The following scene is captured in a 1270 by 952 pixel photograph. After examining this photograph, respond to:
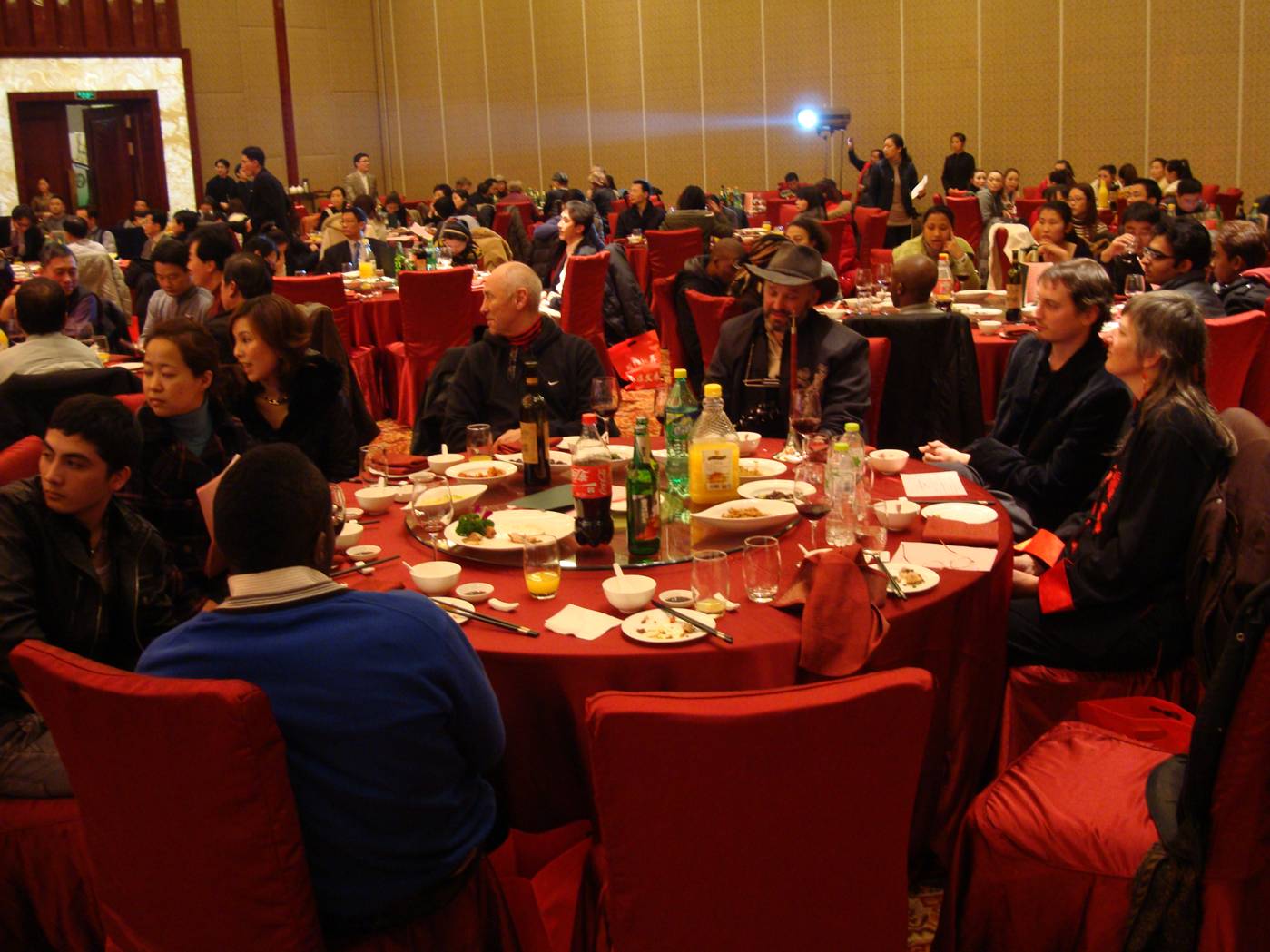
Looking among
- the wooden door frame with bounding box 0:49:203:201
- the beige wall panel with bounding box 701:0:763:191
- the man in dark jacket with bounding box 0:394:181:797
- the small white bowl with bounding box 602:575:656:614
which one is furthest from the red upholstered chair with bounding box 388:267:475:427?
the wooden door frame with bounding box 0:49:203:201

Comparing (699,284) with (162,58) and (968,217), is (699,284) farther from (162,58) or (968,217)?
(162,58)

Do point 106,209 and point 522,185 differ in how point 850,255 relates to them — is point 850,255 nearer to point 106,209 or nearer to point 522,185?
point 522,185

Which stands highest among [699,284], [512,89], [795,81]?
[512,89]

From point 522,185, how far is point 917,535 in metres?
16.4

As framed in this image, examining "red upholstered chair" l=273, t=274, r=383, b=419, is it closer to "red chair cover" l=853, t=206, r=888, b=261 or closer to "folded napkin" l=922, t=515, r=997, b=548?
"folded napkin" l=922, t=515, r=997, b=548

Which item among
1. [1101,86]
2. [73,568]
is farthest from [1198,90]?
[73,568]

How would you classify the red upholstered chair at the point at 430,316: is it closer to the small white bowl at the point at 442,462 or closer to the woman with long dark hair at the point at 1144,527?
the small white bowl at the point at 442,462

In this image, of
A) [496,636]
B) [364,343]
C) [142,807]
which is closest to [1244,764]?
[496,636]

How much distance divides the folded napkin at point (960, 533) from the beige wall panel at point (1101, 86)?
12353 millimetres

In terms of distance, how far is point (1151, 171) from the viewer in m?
13.3

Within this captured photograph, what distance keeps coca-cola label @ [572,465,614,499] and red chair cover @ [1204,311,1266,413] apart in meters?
3.01

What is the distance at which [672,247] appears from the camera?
9461 mm

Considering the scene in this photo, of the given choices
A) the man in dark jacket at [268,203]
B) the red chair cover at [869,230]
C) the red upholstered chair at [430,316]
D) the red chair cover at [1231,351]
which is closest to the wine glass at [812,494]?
the red chair cover at [1231,351]

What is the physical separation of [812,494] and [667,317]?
5.15 m
